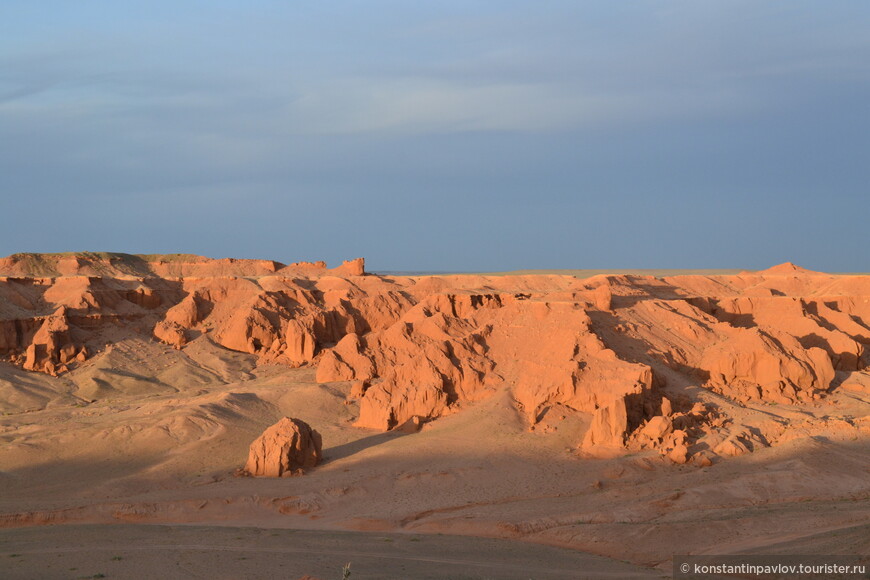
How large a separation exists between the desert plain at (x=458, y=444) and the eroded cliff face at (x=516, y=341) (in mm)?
96

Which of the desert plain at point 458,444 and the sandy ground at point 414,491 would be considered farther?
the sandy ground at point 414,491

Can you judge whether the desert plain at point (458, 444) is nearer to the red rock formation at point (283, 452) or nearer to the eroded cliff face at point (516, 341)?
the eroded cliff face at point (516, 341)

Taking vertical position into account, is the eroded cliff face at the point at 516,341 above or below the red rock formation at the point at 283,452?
above

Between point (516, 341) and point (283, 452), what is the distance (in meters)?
9.11

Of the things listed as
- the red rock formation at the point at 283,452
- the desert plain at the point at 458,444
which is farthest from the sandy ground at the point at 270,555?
the red rock formation at the point at 283,452

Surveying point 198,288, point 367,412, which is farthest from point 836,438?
point 198,288

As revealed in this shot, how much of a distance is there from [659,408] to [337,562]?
41.2 feet

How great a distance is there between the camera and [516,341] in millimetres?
30609

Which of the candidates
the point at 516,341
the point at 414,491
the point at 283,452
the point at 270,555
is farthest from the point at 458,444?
the point at 270,555

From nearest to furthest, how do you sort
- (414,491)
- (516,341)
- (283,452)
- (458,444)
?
1. (414,491)
2. (283,452)
3. (458,444)
4. (516,341)

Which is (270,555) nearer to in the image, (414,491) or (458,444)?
(414,491)

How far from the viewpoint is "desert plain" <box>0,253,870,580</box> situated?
60.0 ft

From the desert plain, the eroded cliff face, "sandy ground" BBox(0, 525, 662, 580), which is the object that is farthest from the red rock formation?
"sandy ground" BBox(0, 525, 662, 580)

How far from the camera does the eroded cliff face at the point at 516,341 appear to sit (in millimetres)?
26859
